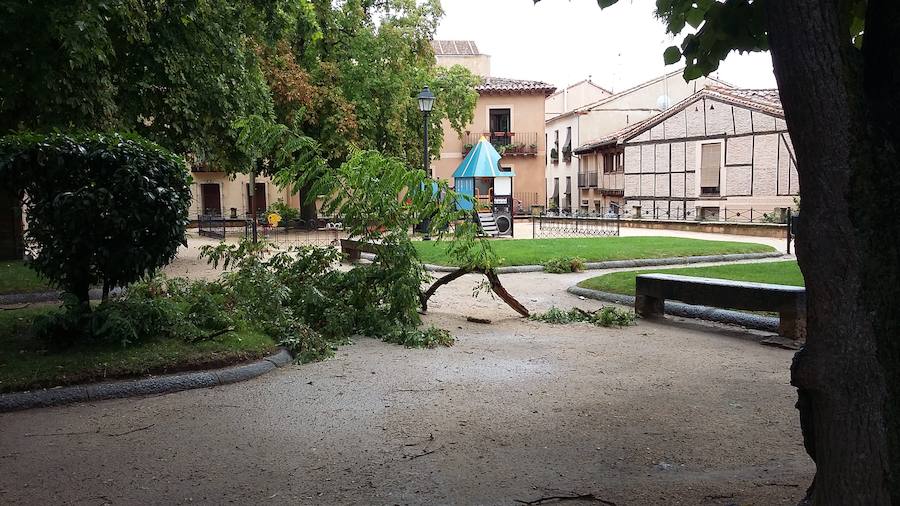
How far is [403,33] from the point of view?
29.2 metres

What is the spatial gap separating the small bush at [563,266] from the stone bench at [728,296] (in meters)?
5.20

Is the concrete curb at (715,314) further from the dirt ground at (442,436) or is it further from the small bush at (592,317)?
the dirt ground at (442,436)

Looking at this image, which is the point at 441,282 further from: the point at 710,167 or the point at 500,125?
the point at 500,125

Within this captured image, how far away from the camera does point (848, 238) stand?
2717mm

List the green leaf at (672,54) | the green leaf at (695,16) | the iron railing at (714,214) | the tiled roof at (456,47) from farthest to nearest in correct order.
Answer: the tiled roof at (456,47), the iron railing at (714,214), the green leaf at (672,54), the green leaf at (695,16)

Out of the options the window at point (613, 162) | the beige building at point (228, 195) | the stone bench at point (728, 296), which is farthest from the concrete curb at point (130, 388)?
the beige building at point (228, 195)

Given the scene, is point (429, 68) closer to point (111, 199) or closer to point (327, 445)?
point (111, 199)

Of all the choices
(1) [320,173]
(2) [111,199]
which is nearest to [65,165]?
(2) [111,199]

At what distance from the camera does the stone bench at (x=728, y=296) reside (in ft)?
25.4

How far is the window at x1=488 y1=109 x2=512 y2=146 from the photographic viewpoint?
156 feet

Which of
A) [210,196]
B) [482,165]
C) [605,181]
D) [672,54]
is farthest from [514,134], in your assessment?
[672,54]

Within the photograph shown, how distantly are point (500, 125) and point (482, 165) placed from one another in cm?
2104

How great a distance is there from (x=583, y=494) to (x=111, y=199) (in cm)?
504

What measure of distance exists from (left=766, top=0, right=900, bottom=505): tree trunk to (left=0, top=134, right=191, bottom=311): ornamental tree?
18.9 feet
